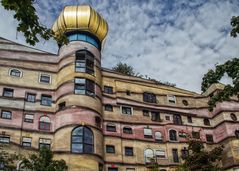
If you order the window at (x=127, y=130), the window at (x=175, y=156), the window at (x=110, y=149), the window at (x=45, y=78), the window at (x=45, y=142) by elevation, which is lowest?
the window at (x=175, y=156)

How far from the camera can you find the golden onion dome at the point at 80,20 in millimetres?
28428

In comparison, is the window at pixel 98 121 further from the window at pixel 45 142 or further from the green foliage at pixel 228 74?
the green foliage at pixel 228 74

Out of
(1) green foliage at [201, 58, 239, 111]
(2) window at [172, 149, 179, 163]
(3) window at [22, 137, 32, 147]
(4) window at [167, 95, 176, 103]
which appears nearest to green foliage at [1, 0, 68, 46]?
(1) green foliage at [201, 58, 239, 111]

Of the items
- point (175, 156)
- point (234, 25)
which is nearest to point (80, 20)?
point (175, 156)

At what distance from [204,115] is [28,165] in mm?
17892

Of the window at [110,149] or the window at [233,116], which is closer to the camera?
the window at [110,149]

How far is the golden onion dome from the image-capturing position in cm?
2843

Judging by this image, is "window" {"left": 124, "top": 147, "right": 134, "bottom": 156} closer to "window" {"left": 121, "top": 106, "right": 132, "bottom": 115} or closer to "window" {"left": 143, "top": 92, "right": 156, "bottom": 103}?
"window" {"left": 121, "top": 106, "right": 132, "bottom": 115}

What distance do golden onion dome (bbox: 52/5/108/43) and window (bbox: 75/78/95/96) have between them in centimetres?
454

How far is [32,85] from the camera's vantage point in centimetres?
2658

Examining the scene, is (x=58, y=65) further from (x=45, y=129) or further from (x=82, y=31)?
(x=45, y=129)

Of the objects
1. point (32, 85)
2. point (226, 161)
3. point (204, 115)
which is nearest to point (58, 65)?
point (32, 85)

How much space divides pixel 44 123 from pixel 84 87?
399 centimetres

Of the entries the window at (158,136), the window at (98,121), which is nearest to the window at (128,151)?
the window at (158,136)
